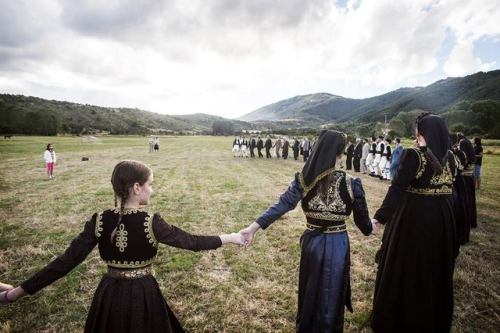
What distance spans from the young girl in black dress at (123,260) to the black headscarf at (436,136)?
2.91 metres

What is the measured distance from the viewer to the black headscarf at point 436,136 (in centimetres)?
333

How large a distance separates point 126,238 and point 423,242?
3088mm

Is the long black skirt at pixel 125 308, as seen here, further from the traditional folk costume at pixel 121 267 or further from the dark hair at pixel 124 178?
the dark hair at pixel 124 178

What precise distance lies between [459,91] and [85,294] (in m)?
211

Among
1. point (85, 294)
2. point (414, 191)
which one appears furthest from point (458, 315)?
point (85, 294)

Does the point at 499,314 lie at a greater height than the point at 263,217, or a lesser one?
lesser

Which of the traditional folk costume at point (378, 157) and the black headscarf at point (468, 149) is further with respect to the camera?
the traditional folk costume at point (378, 157)

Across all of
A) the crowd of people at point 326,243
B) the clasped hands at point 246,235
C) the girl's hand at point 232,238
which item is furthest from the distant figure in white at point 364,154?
the girl's hand at point 232,238

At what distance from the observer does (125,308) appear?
6.89 feet

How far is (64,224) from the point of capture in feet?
24.4

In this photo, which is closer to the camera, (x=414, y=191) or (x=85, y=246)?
(x=85, y=246)

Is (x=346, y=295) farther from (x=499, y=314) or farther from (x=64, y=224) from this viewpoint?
(x=64, y=224)

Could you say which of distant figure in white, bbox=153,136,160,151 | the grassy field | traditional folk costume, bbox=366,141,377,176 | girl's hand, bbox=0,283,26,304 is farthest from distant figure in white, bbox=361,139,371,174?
distant figure in white, bbox=153,136,160,151

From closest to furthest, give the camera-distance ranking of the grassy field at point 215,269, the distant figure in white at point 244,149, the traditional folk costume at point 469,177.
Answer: the grassy field at point 215,269 → the traditional folk costume at point 469,177 → the distant figure in white at point 244,149
